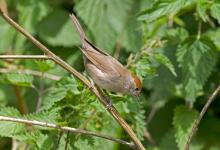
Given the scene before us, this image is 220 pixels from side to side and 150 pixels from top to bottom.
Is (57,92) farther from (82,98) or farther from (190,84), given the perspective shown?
(190,84)

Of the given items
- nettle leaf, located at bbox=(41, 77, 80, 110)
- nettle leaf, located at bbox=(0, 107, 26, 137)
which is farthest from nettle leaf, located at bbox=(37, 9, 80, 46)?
nettle leaf, located at bbox=(0, 107, 26, 137)

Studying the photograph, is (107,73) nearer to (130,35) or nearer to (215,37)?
(215,37)

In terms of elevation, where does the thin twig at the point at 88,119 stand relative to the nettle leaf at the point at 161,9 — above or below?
below

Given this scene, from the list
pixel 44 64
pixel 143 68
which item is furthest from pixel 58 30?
pixel 143 68

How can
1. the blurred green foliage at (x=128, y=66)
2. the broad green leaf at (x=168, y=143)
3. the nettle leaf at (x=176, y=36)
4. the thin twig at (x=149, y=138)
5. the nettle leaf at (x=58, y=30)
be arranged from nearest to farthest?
the blurred green foliage at (x=128, y=66), the nettle leaf at (x=176, y=36), the broad green leaf at (x=168, y=143), the thin twig at (x=149, y=138), the nettle leaf at (x=58, y=30)

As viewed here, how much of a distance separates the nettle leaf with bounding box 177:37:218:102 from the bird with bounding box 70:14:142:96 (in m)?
0.66

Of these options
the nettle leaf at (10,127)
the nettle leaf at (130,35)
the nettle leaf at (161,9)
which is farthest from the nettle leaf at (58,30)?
the nettle leaf at (10,127)

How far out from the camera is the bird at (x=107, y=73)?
105 inches

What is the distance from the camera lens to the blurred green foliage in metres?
2.81

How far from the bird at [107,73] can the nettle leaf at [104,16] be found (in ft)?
3.41

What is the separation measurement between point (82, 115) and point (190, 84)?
2.62ft

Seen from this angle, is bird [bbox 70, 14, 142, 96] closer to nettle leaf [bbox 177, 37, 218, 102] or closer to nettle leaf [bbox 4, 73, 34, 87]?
nettle leaf [bbox 4, 73, 34, 87]

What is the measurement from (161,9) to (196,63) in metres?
0.44

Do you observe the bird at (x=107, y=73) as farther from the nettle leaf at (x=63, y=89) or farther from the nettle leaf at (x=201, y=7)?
the nettle leaf at (x=201, y=7)
